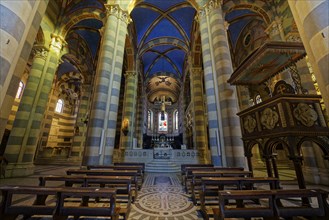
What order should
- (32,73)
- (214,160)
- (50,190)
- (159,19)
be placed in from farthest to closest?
(159,19)
(32,73)
(214,160)
(50,190)

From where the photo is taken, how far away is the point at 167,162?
8656 millimetres

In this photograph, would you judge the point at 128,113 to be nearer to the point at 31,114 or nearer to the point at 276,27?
the point at 31,114

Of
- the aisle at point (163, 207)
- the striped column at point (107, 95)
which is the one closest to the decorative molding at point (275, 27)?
the striped column at point (107, 95)

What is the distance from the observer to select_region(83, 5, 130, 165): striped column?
5.61 metres

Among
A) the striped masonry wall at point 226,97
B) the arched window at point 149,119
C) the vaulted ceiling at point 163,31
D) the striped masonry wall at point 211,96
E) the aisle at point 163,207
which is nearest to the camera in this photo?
the aisle at point 163,207

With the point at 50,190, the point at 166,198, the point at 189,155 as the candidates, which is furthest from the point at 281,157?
the point at 50,190

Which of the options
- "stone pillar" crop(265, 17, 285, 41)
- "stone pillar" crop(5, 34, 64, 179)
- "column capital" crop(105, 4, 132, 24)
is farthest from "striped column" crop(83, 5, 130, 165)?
"stone pillar" crop(265, 17, 285, 41)

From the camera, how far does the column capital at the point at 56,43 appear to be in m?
8.67

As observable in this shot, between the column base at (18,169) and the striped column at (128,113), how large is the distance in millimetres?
5491

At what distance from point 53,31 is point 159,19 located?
8.01m

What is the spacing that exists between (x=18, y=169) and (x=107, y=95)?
5.31m

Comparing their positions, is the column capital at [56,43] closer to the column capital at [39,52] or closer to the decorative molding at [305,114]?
the column capital at [39,52]

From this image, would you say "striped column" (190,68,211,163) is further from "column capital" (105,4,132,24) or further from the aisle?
the aisle

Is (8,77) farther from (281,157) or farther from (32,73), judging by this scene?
(281,157)
